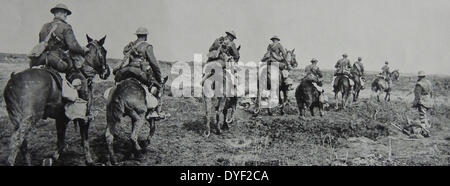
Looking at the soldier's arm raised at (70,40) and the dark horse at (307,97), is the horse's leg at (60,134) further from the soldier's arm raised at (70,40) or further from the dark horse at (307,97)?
the dark horse at (307,97)

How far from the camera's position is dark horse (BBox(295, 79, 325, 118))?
1076 cm

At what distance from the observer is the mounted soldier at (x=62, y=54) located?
6.43 metres

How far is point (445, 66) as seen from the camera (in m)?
10.3

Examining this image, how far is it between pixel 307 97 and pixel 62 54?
6.75 m

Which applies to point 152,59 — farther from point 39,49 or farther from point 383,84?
point 383,84

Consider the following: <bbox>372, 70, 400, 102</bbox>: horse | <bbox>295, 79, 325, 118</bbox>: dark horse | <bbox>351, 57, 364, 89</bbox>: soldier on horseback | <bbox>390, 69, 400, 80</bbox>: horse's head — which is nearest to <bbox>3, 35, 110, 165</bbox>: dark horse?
<bbox>295, 79, 325, 118</bbox>: dark horse

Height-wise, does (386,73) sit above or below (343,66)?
below

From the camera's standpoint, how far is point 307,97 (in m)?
10.7

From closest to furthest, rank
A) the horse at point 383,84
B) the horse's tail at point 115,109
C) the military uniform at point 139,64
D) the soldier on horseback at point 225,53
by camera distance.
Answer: the horse's tail at point 115,109 < the military uniform at point 139,64 < the soldier on horseback at point 225,53 < the horse at point 383,84

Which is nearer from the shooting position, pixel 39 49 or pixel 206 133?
pixel 39 49

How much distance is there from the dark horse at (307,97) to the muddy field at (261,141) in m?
0.48

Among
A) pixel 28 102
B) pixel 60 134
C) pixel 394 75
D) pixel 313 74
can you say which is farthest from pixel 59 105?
pixel 394 75

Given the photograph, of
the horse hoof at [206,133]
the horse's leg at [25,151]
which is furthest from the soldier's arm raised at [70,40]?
the horse hoof at [206,133]

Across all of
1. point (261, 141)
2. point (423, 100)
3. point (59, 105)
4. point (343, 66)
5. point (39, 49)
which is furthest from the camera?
point (343, 66)
